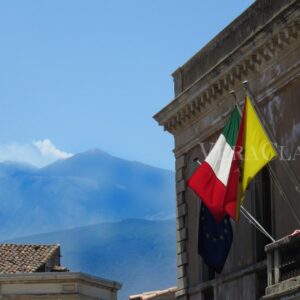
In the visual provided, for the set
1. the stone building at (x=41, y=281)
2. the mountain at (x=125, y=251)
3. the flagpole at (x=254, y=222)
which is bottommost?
the flagpole at (x=254, y=222)

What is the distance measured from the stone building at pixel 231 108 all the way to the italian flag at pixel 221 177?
1812 mm

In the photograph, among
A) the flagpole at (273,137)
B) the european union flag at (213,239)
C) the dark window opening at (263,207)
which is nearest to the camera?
the flagpole at (273,137)

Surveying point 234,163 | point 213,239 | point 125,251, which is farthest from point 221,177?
point 125,251

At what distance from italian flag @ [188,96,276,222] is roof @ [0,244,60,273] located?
2195cm

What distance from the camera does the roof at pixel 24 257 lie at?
48.5 metres

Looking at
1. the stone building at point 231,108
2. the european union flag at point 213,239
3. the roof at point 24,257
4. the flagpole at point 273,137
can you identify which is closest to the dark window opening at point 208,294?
the stone building at point 231,108

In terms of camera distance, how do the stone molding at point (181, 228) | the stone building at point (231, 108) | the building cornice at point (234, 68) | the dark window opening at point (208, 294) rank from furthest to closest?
the stone molding at point (181, 228)
the dark window opening at point (208, 294)
the stone building at point (231, 108)
the building cornice at point (234, 68)

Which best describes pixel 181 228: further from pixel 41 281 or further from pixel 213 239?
pixel 41 281

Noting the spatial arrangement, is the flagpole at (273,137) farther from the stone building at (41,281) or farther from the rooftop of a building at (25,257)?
the rooftop of a building at (25,257)

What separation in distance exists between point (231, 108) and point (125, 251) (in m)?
84.9

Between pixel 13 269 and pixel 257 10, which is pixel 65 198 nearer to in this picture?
pixel 13 269

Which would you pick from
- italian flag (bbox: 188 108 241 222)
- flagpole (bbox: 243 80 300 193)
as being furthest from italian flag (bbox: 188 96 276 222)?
A: flagpole (bbox: 243 80 300 193)

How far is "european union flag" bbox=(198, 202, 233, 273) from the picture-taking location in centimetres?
3030

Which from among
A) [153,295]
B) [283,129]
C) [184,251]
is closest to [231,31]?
[283,129]
